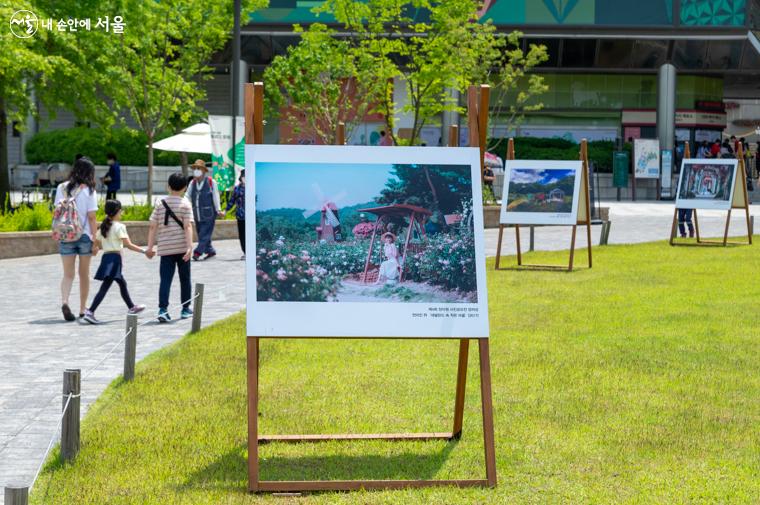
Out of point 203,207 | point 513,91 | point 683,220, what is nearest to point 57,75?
point 203,207

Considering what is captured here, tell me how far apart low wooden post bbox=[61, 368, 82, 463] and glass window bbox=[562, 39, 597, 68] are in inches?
1769

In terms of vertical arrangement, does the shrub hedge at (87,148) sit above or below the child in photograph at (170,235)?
above

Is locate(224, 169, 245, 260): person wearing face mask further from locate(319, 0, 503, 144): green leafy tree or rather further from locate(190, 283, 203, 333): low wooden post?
locate(319, 0, 503, 144): green leafy tree

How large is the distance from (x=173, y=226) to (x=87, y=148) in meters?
37.6

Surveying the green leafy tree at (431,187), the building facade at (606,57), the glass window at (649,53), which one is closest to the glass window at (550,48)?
the building facade at (606,57)

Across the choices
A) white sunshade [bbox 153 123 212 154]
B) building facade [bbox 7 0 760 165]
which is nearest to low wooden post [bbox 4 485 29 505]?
white sunshade [bbox 153 123 212 154]

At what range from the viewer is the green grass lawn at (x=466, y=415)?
6.29 m

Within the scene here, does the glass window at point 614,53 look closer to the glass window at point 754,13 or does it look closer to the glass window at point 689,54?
the glass window at point 689,54

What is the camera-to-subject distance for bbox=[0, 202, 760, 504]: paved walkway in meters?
7.66

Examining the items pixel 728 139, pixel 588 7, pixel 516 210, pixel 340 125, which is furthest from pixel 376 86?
pixel 340 125

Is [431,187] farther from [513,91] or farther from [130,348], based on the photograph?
[513,91]

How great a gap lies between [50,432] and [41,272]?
11897mm

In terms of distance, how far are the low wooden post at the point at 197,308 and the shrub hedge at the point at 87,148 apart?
35679 millimetres

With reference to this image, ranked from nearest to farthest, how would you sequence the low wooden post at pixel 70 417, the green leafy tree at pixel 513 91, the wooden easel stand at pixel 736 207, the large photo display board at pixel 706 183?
the low wooden post at pixel 70 417 → the wooden easel stand at pixel 736 207 → the large photo display board at pixel 706 183 → the green leafy tree at pixel 513 91
